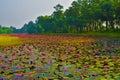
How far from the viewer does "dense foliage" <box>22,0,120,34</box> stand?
5747 centimetres

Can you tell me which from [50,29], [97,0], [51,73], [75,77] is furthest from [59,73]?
[50,29]

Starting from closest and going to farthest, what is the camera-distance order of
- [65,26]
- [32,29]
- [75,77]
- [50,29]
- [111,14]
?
1. [75,77]
2. [111,14]
3. [65,26]
4. [50,29]
5. [32,29]

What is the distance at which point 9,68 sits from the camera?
12.4m

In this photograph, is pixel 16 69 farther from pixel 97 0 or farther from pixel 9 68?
pixel 97 0

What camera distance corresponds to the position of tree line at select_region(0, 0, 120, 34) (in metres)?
57.5

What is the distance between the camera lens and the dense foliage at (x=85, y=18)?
5747 centimetres

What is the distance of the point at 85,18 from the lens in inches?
2650

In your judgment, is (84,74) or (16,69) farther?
(16,69)

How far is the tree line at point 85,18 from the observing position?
57.5 meters

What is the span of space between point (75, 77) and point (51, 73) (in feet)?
3.89

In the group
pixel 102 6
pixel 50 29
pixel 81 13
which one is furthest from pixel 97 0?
pixel 50 29

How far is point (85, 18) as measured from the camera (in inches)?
2650

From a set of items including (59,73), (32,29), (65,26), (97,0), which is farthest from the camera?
(32,29)

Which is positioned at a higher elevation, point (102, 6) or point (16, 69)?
point (102, 6)
